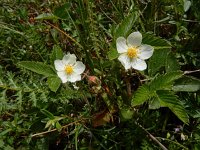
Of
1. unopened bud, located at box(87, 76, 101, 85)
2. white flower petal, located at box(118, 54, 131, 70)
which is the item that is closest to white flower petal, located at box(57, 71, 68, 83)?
unopened bud, located at box(87, 76, 101, 85)

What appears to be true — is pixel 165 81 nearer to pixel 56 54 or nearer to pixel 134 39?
pixel 134 39

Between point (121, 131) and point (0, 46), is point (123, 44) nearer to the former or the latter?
point (121, 131)

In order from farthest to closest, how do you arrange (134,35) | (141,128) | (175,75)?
1. (141,128)
2. (134,35)
3. (175,75)

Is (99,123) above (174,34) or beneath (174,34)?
beneath

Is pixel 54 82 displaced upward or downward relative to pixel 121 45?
downward

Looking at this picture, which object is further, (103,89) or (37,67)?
(103,89)

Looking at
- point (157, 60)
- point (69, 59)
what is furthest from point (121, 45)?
point (69, 59)

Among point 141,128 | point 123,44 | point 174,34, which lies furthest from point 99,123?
point 174,34

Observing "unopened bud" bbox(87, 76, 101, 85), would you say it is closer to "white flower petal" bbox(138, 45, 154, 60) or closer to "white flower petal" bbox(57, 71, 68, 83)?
"white flower petal" bbox(57, 71, 68, 83)
